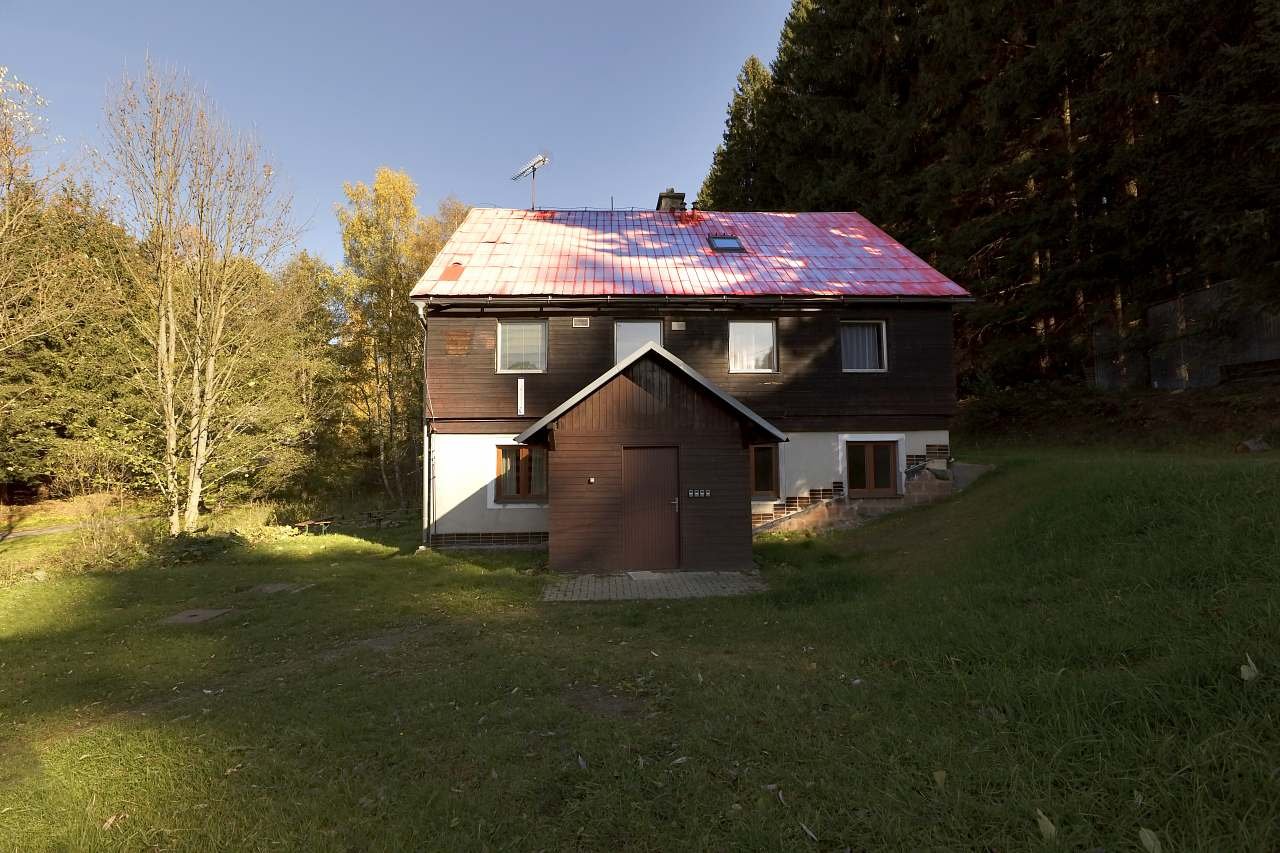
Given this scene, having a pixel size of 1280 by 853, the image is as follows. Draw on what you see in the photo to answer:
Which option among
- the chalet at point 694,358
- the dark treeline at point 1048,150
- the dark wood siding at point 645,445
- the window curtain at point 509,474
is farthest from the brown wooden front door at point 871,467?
the window curtain at point 509,474

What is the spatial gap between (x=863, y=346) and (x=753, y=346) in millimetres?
3089

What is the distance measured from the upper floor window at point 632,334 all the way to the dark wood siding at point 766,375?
0.16 metres

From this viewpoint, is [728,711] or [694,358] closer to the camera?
[728,711]

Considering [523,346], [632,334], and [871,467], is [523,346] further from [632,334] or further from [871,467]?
[871,467]

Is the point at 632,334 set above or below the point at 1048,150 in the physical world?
below

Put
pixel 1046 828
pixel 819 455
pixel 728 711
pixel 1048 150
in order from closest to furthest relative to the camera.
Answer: pixel 1046 828 → pixel 728 711 → pixel 819 455 → pixel 1048 150

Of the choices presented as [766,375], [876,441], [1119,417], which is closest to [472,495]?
[766,375]

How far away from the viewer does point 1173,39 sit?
15.5 m


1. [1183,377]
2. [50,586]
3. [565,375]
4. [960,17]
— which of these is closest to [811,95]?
[960,17]

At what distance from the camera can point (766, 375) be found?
15.7m

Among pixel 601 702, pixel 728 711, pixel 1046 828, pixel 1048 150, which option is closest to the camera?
pixel 1046 828

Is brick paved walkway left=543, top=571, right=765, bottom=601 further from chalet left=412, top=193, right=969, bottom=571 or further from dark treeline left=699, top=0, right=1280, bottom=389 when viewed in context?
dark treeline left=699, top=0, right=1280, bottom=389

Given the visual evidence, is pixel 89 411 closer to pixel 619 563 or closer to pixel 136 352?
pixel 136 352

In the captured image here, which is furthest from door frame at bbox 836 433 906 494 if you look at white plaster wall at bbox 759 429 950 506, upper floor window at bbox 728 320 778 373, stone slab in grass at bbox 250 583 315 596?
stone slab in grass at bbox 250 583 315 596
